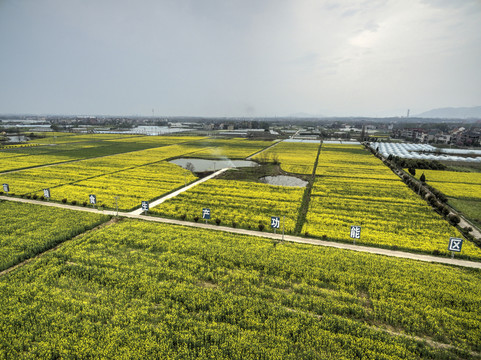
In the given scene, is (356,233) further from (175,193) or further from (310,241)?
(175,193)

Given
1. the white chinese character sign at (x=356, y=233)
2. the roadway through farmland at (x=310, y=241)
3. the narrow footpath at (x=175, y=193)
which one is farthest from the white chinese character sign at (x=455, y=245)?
the narrow footpath at (x=175, y=193)

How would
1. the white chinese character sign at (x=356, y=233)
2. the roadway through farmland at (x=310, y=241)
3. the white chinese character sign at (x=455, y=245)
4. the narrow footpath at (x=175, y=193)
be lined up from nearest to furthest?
1. the white chinese character sign at (x=455, y=245)
2. the roadway through farmland at (x=310, y=241)
3. the white chinese character sign at (x=356, y=233)
4. the narrow footpath at (x=175, y=193)

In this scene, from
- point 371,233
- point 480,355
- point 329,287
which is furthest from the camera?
point 371,233

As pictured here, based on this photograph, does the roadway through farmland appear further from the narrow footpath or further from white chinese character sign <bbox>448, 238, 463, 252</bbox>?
the narrow footpath

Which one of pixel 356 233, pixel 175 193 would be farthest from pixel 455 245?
pixel 175 193

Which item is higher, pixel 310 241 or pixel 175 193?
pixel 175 193

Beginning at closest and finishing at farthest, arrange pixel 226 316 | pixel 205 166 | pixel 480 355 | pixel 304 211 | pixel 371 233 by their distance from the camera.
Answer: pixel 480 355, pixel 226 316, pixel 371 233, pixel 304 211, pixel 205 166

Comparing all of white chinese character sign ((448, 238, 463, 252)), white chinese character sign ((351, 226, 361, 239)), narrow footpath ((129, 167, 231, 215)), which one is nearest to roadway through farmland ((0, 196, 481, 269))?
white chinese character sign ((351, 226, 361, 239))

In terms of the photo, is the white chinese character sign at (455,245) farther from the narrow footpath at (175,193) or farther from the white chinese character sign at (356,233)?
the narrow footpath at (175,193)

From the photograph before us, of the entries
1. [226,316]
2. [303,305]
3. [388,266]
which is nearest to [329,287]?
[303,305]

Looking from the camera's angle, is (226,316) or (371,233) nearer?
(226,316)

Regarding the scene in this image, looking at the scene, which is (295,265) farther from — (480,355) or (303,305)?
(480,355)
